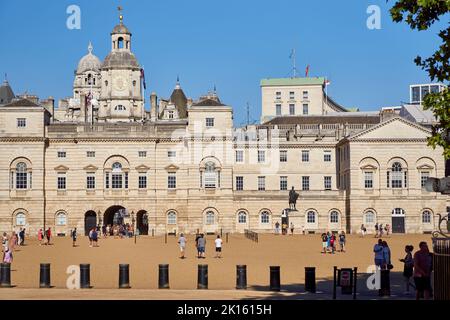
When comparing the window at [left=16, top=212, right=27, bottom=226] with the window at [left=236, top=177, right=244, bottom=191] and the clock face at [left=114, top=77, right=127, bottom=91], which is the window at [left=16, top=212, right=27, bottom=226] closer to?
the clock face at [left=114, top=77, right=127, bottom=91]

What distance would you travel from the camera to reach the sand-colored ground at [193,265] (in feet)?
115

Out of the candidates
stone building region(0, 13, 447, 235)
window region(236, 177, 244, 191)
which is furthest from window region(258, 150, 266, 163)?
stone building region(0, 13, 447, 235)

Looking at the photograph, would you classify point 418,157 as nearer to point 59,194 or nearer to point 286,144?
point 286,144

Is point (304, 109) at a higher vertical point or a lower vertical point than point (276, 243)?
higher

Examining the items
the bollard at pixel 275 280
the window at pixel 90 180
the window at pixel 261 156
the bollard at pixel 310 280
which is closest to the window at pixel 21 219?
the window at pixel 90 180

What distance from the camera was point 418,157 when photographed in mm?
100938

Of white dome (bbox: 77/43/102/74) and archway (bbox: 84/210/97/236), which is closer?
archway (bbox: 84/210/97/236)

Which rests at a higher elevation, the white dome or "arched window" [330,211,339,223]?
the white dome

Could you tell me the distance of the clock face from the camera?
4530 inches

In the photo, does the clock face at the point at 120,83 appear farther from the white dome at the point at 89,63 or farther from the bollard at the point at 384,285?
the bollard at the point at 384,285

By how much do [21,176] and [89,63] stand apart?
70540mm

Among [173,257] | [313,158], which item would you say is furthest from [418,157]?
[173,257]

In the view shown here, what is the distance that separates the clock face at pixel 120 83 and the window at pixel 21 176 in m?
19.2
